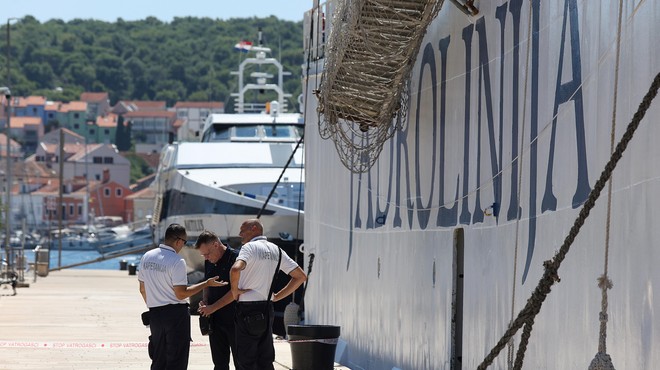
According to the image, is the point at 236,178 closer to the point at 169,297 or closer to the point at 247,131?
the point at 247,131

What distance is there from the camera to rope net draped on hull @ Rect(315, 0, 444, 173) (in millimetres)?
10023

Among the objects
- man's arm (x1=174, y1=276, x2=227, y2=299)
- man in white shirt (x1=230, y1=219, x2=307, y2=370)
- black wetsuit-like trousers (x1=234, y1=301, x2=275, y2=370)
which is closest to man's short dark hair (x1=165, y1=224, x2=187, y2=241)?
man's arm (x1=174, y1=276, x2=227, y2=299)

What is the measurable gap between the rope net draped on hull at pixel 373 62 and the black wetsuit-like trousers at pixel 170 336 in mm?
2062

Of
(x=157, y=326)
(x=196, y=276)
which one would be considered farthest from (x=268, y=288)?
(x=196, y=276)

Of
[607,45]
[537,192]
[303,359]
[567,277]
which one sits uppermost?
[607,45]

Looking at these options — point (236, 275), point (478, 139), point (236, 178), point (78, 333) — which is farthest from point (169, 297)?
point (236, 178)

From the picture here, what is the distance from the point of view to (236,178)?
2673cm

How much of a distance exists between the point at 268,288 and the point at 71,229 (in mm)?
155752

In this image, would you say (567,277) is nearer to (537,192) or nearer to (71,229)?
(537,192)

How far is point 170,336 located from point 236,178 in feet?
51.0

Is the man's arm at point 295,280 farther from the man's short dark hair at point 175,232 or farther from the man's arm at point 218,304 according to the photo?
the man's short dark hair at point 175,232

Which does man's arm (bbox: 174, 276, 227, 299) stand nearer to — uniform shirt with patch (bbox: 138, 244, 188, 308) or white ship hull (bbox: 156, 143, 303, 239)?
uniform shirt with patch (bbox: 138, 244, 188, 308)

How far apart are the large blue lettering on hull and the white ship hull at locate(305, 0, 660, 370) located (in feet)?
0.06

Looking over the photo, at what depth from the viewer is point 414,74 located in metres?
11.7
